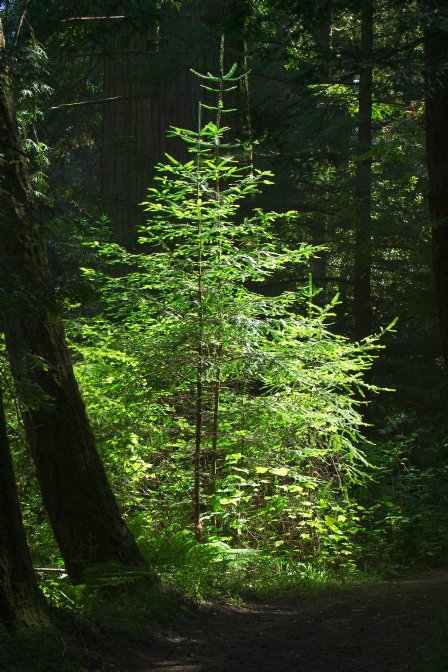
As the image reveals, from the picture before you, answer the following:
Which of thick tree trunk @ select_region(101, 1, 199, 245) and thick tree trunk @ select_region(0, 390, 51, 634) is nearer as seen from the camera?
thick tree trunk @ select_region(0, 390, 51, 634)

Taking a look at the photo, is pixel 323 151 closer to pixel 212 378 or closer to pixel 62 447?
pixel 212 378

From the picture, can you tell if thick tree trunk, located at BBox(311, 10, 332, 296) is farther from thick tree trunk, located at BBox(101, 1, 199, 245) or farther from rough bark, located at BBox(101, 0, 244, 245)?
thick tree trunk, located at BBox(101, 1, 199, 245)

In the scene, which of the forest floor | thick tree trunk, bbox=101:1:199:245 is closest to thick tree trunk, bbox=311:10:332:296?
thick tree trunk, bbox=101:1:199:245

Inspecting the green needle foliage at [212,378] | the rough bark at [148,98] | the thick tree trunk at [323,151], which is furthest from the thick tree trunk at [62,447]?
the rough bark at [148,98]

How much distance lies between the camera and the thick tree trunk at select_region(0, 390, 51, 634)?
4.72 meters

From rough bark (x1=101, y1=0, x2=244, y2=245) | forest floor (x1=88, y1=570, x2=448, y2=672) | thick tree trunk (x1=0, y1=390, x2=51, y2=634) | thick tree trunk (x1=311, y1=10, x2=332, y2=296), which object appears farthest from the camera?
rough bark (x1=101, y1=0, x2=244, y2=245)

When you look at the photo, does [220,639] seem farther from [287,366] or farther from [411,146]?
[411,146]

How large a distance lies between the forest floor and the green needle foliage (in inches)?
57.9

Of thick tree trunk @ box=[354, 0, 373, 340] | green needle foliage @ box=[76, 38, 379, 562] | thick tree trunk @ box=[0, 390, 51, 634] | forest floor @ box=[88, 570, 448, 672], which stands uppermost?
thick tree trunk @ box=[354, 0, 373, 340]

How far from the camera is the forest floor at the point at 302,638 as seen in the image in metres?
5.26

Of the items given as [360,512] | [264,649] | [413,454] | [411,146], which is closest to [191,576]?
[264,649]

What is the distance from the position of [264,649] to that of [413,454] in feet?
38.6

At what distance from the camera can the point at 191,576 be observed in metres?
7.24

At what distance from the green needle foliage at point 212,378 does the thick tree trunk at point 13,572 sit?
298 cm
